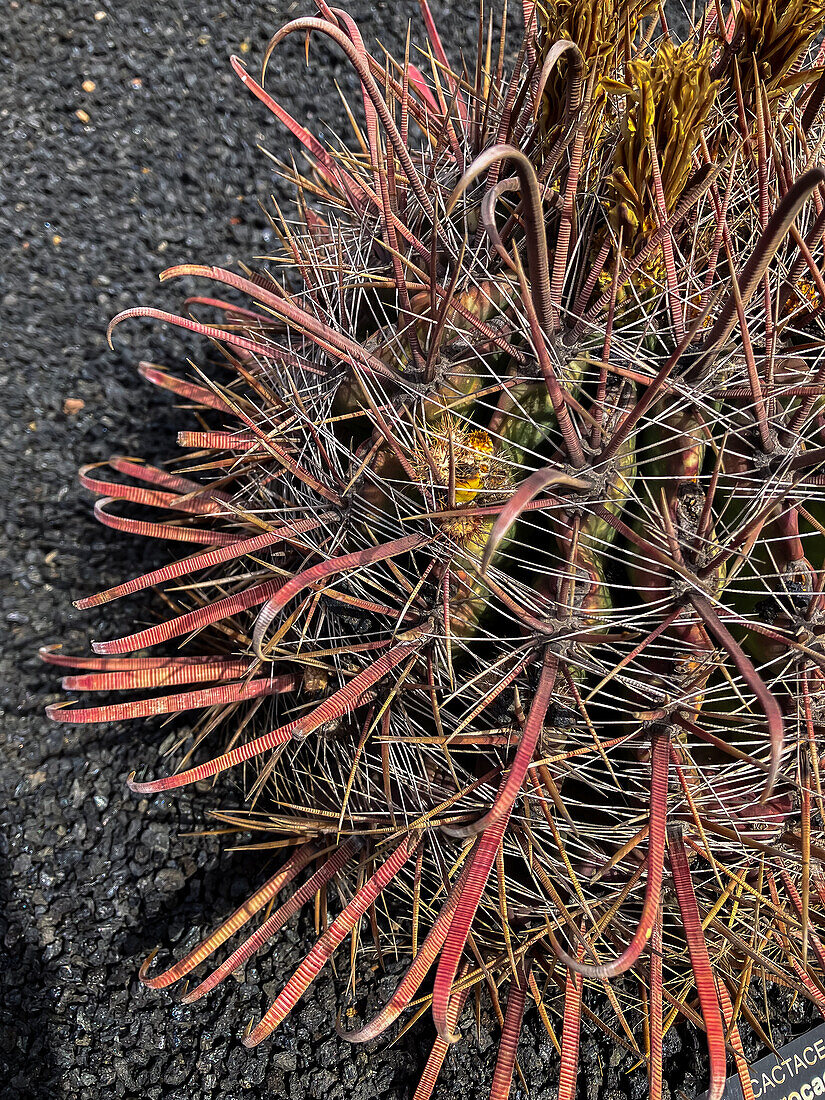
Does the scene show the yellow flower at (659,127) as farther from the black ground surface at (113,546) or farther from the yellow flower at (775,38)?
the black ground surface at (113,546)

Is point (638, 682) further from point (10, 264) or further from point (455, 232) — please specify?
point (10, 264)

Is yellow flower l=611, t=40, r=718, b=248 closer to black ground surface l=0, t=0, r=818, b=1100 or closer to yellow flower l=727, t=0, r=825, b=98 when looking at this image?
yellow flower l=727, t=0, r=825, b=98

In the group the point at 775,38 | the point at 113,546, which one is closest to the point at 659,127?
the point at 775,38

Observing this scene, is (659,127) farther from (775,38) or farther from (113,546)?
(113,546)

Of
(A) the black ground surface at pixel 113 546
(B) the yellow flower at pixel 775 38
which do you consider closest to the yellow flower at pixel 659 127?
(B) the yellow flower at pixel 775 38

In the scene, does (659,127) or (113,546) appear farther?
(113,546)

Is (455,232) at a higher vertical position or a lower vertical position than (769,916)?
higher

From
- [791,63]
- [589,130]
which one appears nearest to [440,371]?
[589,130]

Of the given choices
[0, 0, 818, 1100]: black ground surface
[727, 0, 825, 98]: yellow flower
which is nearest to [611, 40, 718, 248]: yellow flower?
[727, 0, 825, 98]: yellow flower
